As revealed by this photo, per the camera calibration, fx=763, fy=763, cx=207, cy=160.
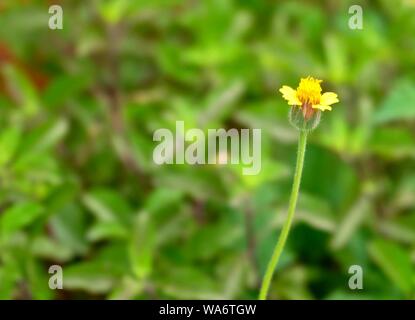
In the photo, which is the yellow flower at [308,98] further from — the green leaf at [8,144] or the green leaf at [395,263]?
the green leaf at [8,144]

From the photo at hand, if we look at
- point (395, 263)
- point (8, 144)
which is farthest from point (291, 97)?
point (8, 144)

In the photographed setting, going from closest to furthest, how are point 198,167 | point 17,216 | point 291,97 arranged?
point 291,97
point 17,216
point 198,167

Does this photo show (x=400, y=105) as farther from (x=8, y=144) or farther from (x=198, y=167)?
(x=8, y=144)

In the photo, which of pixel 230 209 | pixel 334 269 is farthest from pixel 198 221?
pixel 334 269

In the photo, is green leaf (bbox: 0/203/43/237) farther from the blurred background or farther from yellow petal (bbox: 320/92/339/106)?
yellow petal (bbox: 320/92/339/106)

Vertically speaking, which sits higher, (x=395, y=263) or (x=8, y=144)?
(x=8, y=144)

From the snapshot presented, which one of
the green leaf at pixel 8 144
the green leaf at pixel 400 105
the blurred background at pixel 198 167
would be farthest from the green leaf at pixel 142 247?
the green leaf at pixel 400 105

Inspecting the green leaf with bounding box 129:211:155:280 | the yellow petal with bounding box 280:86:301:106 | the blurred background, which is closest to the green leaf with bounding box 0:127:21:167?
the blurred background

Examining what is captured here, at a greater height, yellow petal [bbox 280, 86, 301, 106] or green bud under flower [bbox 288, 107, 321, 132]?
yellow petal [bbox 280, 86, 301, 106]
